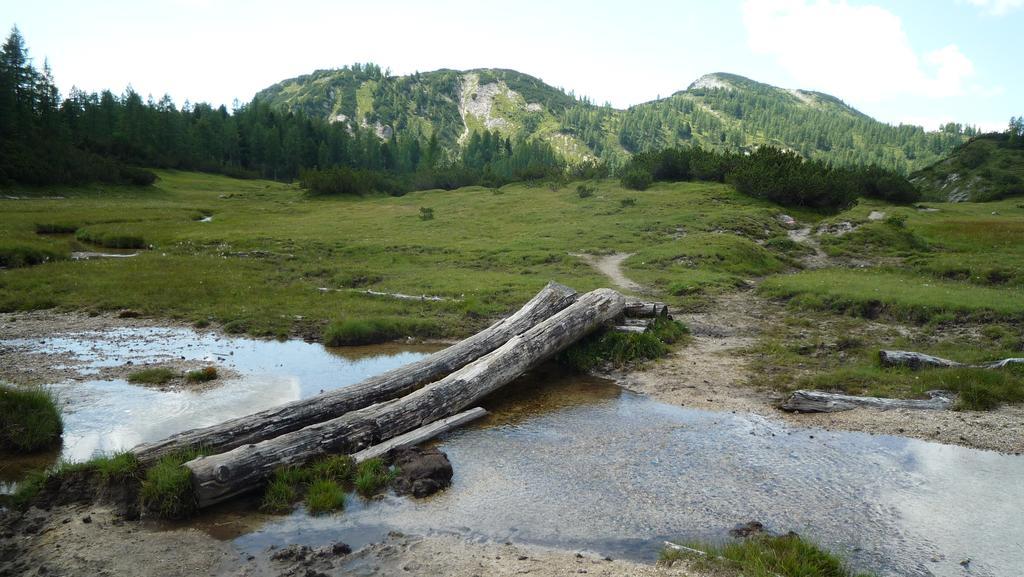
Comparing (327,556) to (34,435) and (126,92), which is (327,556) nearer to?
(34,435)

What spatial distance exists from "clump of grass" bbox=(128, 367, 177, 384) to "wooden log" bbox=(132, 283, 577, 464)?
19.0 ft

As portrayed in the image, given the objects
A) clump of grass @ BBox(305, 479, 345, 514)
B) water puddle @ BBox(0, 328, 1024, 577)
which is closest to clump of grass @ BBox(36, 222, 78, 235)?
water puddle @ BBox(0, 328, 1024, 577)

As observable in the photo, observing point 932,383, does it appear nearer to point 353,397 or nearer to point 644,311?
point 644,311

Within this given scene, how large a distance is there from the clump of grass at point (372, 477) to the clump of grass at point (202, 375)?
7.37 metres

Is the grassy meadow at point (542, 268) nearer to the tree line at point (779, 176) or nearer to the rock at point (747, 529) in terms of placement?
the tree line at point (779, 176)

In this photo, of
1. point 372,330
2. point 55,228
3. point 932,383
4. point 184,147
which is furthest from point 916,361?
point 184,147

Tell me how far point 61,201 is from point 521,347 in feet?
212

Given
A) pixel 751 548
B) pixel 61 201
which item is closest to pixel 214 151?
pixel 61 201

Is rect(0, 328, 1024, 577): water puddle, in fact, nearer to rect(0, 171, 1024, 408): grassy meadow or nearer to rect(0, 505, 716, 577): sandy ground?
rect(0, 505, 716, 577): sandy ground

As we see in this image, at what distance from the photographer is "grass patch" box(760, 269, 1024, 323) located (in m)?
21.8

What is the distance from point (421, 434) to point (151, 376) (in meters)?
8.26

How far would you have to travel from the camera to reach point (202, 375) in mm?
15742

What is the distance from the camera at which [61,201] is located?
60.6m

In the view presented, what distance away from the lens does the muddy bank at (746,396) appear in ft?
40.3
